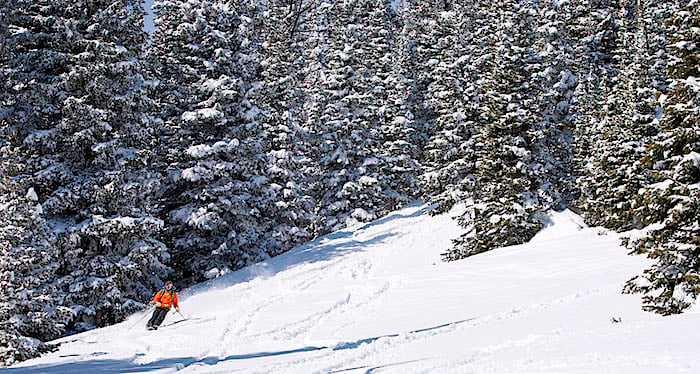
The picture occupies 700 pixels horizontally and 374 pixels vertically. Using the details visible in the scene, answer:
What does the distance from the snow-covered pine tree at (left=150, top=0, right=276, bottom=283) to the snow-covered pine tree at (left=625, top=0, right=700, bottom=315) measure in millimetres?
17255

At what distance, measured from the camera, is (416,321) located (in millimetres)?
14438

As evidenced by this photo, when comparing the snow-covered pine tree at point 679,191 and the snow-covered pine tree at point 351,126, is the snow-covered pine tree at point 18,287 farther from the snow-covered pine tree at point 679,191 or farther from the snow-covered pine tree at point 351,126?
the snow-covered pine tree at point 351,126

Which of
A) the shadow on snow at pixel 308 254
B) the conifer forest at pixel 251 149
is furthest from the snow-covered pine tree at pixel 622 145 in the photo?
the shadow on snow at pixel 308 254

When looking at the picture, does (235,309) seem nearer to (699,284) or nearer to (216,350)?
(216,350)

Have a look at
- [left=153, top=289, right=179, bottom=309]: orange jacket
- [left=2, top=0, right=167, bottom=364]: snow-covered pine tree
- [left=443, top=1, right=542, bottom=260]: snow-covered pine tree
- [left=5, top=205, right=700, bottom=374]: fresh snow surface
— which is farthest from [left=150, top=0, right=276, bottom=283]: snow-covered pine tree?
[left=443, top=1, right=542, bottom=260]: snow-covered pine tree

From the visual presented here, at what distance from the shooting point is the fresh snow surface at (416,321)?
29.3 ft

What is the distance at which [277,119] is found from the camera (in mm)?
29156

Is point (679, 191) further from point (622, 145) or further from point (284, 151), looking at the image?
point (284, 151)

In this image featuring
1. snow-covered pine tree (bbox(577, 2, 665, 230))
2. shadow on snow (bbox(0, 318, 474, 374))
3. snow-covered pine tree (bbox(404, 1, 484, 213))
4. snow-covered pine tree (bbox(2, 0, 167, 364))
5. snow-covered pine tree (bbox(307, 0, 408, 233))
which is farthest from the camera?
snow-covered pine tree (bbox(307, 0, 408, 233))

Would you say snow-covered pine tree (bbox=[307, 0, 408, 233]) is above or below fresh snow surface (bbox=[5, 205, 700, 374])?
above

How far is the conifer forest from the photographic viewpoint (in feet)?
42.4

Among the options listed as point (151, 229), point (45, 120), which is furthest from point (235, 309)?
point (45, 120)

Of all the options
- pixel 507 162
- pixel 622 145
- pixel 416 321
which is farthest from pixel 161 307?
pixel 622 145

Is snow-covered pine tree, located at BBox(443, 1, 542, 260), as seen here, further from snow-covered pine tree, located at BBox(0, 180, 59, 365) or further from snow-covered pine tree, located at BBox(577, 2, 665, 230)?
snow-covered pine tree, located at BBox(0, 180, 59, 365)
